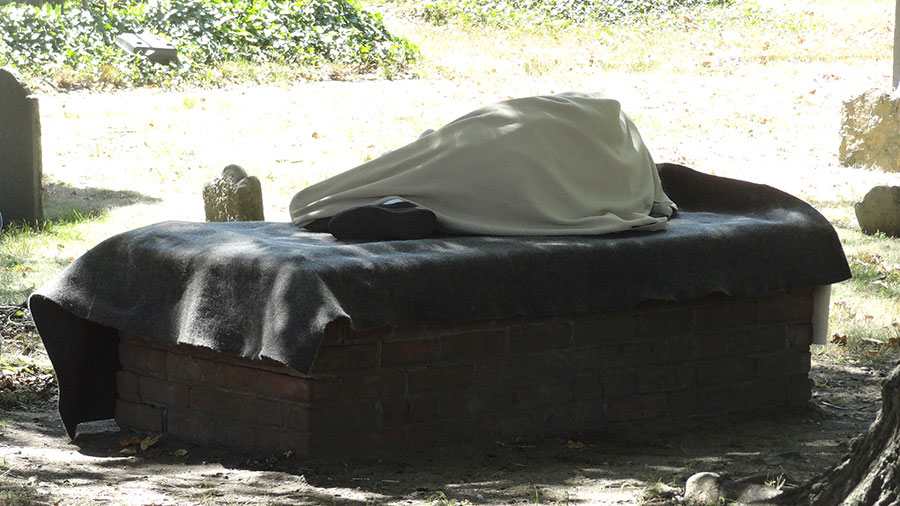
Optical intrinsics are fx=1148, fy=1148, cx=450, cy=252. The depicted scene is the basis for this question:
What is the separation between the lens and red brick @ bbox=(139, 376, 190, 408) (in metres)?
4.39

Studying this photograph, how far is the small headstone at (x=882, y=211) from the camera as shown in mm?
9000

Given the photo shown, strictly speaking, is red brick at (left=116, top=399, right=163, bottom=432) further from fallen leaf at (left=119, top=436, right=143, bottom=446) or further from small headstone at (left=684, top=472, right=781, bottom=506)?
small headstone at (left=684, top=472, right=781, bottom=506)

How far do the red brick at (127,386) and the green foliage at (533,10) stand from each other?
17.1 m

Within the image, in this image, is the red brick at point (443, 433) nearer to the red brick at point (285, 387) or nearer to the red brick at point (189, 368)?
the red brick at point (285, 387)

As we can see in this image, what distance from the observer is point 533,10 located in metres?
21.9

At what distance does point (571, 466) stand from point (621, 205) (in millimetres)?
1215

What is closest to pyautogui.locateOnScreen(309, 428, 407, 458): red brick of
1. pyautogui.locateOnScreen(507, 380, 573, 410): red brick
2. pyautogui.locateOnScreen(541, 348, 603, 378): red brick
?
pyautogui.locateOnScreen(507, 380, 573, 410): red brick

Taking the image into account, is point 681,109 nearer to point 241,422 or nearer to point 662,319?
point 662,319

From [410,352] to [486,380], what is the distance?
0.36 m

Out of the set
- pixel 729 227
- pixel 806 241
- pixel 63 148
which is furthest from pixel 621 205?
pixel 63 148

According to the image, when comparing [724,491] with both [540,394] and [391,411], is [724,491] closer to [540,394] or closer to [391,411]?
[540,394]

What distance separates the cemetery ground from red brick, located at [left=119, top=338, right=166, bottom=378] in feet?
0.91

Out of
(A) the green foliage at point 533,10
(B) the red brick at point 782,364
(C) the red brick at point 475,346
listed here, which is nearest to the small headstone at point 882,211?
(B) the red brick at point 782,364

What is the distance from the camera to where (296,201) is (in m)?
4.88
